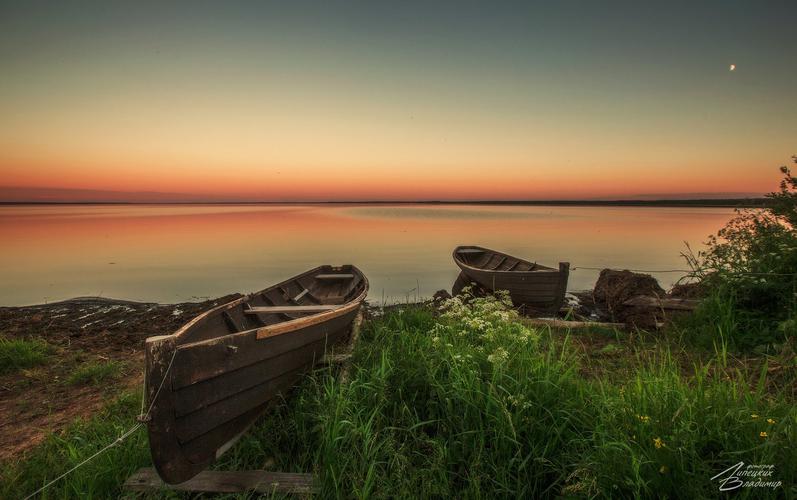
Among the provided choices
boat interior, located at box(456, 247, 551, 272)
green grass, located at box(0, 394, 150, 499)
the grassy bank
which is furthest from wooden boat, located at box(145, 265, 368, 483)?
boat interior, located at box(456, 247, 551, 272)

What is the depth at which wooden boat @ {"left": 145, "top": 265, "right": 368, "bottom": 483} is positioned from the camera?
295cm

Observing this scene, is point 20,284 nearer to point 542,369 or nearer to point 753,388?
point 542,369

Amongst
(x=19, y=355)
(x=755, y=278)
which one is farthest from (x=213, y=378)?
(x=755, y=278)

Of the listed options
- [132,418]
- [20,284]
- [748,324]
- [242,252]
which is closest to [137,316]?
[132,418]

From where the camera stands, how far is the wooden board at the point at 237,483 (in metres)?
3.17

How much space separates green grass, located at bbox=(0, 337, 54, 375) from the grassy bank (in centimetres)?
289

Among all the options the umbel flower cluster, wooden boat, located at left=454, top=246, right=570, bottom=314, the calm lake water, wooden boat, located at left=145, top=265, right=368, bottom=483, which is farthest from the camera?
the calm lake water

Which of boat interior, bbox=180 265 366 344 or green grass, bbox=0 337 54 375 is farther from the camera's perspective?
green grass, bbox=0 337 54 375

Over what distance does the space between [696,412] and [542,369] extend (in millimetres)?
1323

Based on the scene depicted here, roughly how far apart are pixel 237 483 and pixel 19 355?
5567 millimetres

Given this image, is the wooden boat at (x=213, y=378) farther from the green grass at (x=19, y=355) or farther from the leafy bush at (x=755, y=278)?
the leafy bush at (x=755, y=278)

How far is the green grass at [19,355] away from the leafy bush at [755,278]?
10179 mm

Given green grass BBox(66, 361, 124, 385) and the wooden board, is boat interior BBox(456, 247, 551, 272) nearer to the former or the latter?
the wooden board

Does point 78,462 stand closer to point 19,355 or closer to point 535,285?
point 19,355
